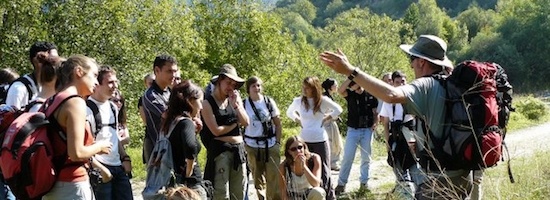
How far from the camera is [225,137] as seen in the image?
230 inches

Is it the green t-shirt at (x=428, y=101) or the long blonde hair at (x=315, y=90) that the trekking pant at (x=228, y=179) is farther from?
the green t-shirt at (x=428, y=101)

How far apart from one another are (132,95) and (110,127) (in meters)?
21.6

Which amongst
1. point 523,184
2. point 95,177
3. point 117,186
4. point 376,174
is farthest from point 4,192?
point 376,174

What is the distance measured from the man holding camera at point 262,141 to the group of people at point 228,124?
1 cm

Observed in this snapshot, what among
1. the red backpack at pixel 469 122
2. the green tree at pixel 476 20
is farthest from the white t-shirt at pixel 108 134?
the green tree at pixel 476 20

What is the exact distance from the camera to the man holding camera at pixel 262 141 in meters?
6.81

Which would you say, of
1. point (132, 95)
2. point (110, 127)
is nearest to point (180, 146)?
point (110, 127)

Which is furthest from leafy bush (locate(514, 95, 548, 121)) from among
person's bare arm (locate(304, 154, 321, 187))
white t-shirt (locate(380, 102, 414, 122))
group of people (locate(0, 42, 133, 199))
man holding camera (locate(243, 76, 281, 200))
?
group of people (locate(0, 42, 133, 199))

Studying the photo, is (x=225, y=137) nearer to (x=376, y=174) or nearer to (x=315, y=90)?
(x=315, y=90)

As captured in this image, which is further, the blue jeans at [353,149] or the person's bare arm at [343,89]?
the blue jeans at [353,149]

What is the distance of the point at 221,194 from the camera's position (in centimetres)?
574

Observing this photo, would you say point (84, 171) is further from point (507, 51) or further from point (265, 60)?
point (507, 51)

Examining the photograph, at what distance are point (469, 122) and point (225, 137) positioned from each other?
2765 mm

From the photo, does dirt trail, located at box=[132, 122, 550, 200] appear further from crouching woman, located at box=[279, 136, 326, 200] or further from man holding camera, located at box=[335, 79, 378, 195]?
crouching woman, located at box=[279, 136, 326, 200]
